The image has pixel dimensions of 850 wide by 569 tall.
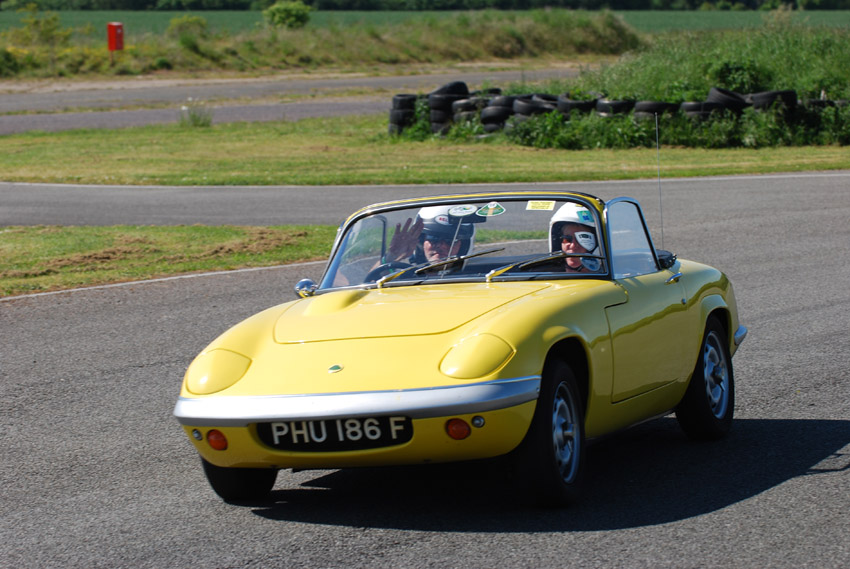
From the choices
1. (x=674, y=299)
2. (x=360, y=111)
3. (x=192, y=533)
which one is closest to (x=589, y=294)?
(x=674, y=299)

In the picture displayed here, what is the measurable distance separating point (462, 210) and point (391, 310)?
976 millimetres

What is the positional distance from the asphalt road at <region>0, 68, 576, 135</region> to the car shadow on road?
25.2 meters

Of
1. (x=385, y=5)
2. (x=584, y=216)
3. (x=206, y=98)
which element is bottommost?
(x=206, y=98)

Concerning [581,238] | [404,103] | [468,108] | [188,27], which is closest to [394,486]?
[581,238]

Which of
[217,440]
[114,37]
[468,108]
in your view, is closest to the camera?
[217,440]

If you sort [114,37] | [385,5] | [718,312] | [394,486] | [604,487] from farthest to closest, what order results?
1. [385,5]
2. [114,37]
3. [718,312]
4. [394,486]
5. [604,487]

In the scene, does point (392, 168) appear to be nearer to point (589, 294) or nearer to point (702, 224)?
point (702, 224)

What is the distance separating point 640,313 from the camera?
559 cm

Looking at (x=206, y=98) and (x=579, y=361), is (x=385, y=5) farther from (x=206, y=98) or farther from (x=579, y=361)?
(x=579, y=361)

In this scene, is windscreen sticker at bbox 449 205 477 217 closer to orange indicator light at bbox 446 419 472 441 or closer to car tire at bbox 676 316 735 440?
car tire at bbox 676 316 735 440

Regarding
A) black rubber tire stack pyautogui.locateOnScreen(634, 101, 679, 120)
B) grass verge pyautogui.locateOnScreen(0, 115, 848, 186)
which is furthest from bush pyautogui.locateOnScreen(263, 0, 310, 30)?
black rubber tire stack pyautogui.locateOnScreen(634, 101, 679, 120)

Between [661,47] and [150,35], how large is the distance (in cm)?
2993

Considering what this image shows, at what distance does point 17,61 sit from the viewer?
1823 inches

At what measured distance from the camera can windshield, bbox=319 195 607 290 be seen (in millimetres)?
5758
